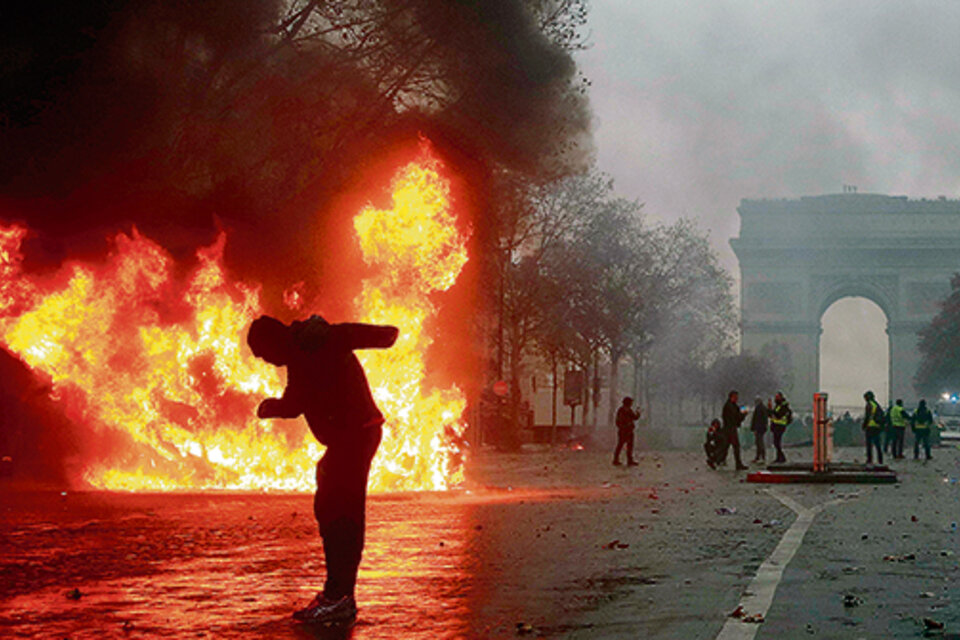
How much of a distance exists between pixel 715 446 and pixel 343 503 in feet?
78.8

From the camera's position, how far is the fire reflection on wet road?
23.2ft

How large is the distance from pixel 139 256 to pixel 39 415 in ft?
20.2

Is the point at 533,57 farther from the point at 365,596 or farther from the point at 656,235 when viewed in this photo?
the point at 656,235

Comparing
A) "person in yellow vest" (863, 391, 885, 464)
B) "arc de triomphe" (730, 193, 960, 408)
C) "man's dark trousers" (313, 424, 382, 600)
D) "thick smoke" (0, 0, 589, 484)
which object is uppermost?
"arc de triomphe" (730, 193, 960, 408)

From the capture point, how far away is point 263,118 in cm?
2427

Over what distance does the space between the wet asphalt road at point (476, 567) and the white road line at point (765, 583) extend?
0.09 meters

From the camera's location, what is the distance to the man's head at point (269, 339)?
7457 mm

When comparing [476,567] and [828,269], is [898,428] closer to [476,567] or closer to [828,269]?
[476,567]

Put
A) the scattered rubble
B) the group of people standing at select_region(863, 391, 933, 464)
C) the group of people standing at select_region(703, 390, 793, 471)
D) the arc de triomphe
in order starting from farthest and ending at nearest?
the arc de triomphe < the group of people standing at select_region(863, 391, 933, 464) < the group of people standing at select_region(703, 390, 793, 471) < the scattered rubble

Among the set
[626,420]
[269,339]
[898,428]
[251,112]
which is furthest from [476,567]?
[898,428]

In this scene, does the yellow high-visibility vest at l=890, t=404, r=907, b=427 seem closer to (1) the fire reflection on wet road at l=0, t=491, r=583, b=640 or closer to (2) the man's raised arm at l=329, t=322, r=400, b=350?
(1) the fire reflection on wet road at l=0, t=491, r=583, b=640

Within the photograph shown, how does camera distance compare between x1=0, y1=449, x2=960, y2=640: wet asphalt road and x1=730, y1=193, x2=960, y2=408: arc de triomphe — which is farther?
x1=730, y1=193, x2=960, y2=408: arc de triomphe

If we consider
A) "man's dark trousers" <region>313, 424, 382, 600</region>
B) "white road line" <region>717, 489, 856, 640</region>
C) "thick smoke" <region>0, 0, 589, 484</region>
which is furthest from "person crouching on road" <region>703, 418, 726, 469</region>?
"man's dark trousers" <region>313, 424, 382, 600</region>

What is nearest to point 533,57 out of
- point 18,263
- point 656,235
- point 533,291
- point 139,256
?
point 139,256
